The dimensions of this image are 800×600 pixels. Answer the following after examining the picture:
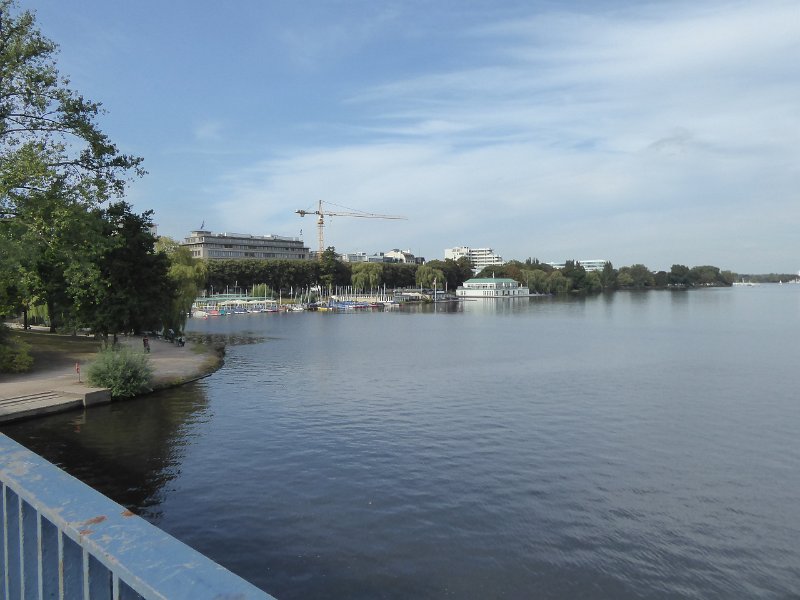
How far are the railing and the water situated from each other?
12052mm

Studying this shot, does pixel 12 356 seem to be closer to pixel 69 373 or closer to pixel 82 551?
pixel 69 373

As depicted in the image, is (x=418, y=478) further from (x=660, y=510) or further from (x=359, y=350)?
(x=359, y=350)

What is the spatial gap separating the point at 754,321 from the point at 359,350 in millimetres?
76561

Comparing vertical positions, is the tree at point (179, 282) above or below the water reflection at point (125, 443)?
above

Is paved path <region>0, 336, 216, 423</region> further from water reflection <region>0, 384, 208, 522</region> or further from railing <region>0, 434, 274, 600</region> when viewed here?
railing <region>0, 434, 274, 600</region>

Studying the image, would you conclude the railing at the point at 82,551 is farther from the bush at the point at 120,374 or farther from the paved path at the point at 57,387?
the bush at the point at 120,374

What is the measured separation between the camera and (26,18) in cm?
2897

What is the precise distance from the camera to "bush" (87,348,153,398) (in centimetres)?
3406

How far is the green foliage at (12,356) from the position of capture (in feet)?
120

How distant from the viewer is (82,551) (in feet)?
9.54

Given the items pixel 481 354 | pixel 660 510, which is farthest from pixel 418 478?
pixel 481 354

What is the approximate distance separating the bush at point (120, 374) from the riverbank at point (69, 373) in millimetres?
717

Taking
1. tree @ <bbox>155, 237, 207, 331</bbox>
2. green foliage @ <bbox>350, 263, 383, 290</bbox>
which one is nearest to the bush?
tree @ <bbox>155, 237, 207, 331</bbox>

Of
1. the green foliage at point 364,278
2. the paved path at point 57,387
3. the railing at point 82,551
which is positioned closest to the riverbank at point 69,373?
the paved path at point 57,387
